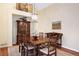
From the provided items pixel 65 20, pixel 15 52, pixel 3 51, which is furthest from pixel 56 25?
pixel 3 51

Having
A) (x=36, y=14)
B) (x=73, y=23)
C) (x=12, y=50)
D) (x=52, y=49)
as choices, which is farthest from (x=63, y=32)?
(x=12, y=50)

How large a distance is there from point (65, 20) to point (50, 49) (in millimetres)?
526

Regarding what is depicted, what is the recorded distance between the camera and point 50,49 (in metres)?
1.73

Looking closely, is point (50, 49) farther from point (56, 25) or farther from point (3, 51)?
point (3, 51)

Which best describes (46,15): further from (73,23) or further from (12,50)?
(12,50)

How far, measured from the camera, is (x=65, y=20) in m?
1.67

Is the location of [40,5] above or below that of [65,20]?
above

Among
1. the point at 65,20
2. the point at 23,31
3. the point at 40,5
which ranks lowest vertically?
the point at 23,31

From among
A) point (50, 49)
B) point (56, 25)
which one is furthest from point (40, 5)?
point (50, 49)

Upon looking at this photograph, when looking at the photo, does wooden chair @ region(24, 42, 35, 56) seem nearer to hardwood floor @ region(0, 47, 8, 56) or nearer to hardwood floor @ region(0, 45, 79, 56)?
hardwood floor @ region(0, 45, 79, 56)

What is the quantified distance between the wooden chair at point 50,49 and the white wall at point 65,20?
0.16m

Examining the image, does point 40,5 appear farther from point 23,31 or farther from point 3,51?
point 3,51

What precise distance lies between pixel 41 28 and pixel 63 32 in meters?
0.35

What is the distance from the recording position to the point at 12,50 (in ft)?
5.47
